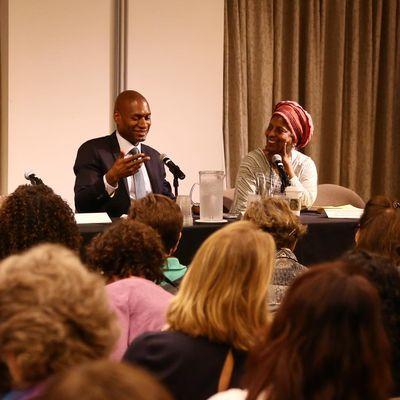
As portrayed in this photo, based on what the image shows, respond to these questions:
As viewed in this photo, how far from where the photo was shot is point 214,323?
165 centimetres

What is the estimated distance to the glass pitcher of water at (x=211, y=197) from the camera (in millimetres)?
3805

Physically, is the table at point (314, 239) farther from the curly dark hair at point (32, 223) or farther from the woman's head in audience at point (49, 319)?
the woman's head in audience at point (49, 319)

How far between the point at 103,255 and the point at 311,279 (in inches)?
40.1

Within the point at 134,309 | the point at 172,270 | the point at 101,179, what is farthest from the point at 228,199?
the point at 134,309

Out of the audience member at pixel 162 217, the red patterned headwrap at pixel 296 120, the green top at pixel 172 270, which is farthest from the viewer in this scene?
the red patterned headwrap at pixel 296 120

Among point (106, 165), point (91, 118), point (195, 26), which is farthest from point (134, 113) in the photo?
point (195, 26)

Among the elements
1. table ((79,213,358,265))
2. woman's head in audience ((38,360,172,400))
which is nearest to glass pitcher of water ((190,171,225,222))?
table ((79,213,358,265))

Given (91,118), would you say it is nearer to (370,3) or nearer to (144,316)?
(370,3)

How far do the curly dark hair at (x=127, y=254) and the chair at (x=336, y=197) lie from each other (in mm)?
2780

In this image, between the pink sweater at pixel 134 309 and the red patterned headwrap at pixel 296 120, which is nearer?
the pink sweater at pixel 134 309

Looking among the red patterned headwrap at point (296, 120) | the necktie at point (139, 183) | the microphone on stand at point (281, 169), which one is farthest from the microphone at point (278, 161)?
the necktie at point (139, 183)

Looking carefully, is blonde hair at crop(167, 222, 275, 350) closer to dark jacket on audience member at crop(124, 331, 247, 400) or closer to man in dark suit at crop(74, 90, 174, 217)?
dark jacket on audience member at crop(124, 331, 247, 400)

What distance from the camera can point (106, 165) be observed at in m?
4.13

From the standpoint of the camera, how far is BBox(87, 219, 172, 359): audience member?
6.66 ft
